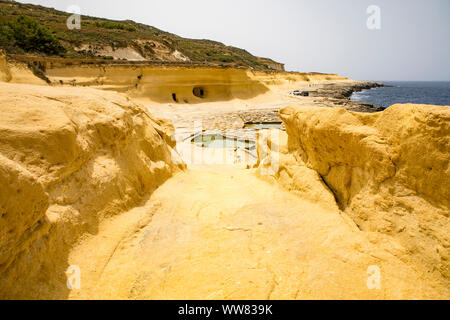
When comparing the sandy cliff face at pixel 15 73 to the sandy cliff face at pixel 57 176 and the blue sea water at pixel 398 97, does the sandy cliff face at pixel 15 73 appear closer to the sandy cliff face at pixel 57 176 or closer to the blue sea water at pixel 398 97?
the sandy cliff face at pixel 57 176

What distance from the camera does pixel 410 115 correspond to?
123 inches

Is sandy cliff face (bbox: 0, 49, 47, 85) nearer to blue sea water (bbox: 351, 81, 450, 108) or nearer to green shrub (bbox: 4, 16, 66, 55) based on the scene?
green shrub (bbox: 4, 16, 66, 55)

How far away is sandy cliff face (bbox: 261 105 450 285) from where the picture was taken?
9.10ft

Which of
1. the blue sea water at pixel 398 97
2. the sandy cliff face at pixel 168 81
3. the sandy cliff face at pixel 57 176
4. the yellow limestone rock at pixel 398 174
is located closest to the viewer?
the sandy cliff face at pixel 57 176

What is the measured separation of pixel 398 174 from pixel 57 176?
4.37 metres

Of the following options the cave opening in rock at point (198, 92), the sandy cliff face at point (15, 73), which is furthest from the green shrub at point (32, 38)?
the cave opening in rock at point (198, 92)

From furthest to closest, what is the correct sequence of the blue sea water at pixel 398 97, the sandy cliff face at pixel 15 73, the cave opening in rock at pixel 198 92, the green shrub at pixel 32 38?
the blue sea water at pixel 398 97, the cave opening in rock at pixel 198 92, the green shrub at pixel 32 38, the sandy cliff face at pixel 15 73

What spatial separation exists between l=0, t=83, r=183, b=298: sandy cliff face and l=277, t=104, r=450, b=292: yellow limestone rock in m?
3.52

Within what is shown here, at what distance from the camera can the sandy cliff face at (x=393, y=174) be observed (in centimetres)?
277

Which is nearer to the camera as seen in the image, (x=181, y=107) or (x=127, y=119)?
(x=127, y=119)

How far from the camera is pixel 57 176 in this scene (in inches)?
115

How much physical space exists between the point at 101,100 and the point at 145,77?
18284 mm

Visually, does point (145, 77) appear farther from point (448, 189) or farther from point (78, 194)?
point (448, 189)
